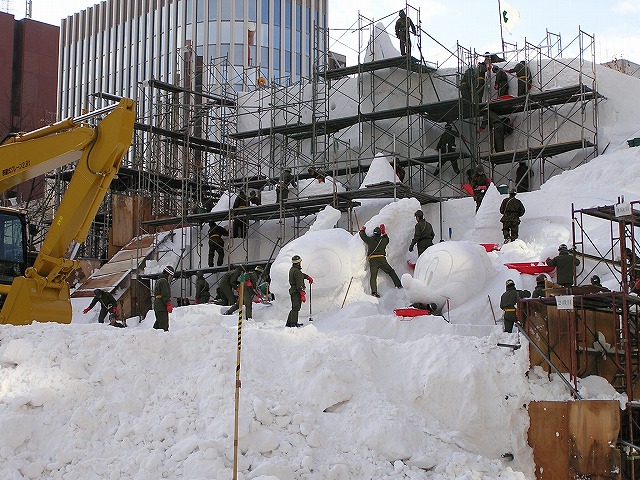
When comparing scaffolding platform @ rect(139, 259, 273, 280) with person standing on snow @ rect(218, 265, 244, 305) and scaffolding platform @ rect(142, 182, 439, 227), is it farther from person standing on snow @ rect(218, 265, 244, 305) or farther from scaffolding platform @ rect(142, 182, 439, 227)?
person standing on snow @ rect(218, 265, 244, 305)

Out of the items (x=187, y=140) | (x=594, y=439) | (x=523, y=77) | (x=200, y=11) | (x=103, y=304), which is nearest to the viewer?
(x=594, y=439)

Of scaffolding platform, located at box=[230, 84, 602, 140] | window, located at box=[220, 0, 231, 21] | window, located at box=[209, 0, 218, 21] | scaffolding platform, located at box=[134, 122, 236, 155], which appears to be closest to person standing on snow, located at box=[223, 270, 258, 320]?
scaffolding platform, located at box=[134, 122, 236, 155]

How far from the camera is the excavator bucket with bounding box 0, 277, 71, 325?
14.4 metres

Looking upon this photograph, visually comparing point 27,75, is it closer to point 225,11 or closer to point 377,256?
point 225,11

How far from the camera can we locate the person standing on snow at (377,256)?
19234 millimetres

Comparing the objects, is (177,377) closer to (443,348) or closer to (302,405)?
(302,405)

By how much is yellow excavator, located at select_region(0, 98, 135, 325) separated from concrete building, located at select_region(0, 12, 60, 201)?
26.4 meters

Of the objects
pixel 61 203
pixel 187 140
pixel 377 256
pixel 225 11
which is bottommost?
pixel 377 256

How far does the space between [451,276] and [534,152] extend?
912 cm

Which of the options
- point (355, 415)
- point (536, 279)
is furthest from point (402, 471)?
point (536, 279)

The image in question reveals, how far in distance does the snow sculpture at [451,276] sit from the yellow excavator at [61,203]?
6.37 meters

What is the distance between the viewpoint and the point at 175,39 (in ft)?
182

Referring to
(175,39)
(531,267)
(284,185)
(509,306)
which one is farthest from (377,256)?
(175,39)

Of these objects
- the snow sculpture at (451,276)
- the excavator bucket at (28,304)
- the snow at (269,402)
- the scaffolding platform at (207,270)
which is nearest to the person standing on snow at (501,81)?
the scaffolding platform at (207,270)
